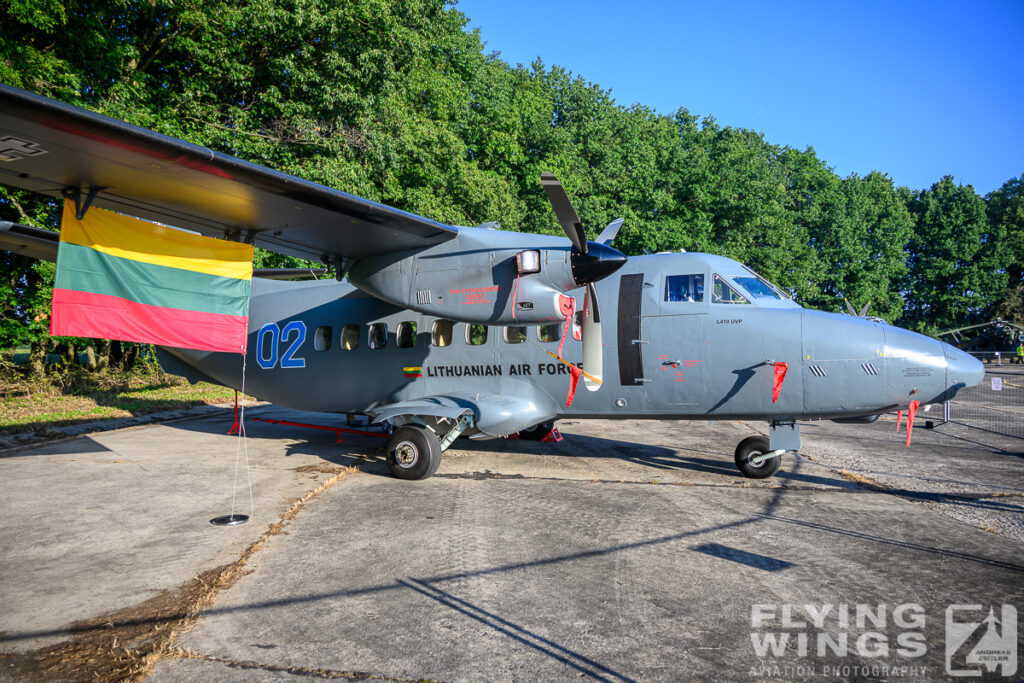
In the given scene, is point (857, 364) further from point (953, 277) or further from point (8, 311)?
point (953, 277)

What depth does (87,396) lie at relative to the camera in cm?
1569

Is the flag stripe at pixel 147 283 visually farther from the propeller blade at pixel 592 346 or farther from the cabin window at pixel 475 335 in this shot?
the propeller blade at pixel 592 346

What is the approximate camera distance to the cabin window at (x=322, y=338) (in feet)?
32.9

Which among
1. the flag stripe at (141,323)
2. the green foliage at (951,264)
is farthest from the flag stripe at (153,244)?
the green foliage at (951,264)

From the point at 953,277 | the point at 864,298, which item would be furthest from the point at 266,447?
the point at 953,277

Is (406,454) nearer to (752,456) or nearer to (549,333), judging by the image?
(549,333)

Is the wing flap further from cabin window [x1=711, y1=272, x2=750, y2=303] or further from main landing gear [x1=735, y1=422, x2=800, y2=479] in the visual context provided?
main landing gear [x1=735, y1=422, x2=800, y2=479]

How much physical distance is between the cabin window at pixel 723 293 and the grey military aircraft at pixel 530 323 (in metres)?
0.01

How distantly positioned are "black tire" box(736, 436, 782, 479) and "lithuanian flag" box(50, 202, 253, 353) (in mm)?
→ 6904

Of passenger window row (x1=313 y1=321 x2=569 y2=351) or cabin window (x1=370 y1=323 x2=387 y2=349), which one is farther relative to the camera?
cabin window (x1=370 y1=323 x2=387 y2=349)

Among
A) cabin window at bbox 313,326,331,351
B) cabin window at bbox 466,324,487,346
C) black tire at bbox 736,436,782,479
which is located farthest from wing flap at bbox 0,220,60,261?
black tire at bbox 736,436,782,479

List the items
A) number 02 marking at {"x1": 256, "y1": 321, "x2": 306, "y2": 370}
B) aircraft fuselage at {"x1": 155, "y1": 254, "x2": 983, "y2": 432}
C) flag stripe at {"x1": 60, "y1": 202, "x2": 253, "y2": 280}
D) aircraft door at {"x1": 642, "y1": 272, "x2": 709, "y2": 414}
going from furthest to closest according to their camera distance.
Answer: number 02 marking at {"x1": 256, "y1": 321, "x2": 306, "y2": 370}, aircraft door at {"x1": 642, "y1": 272, "x2": 709, "y2": 414}, aircraft fuselage at {"x1": 155, "y1": 254, "x2": 983, "y2": 432}, flag stripe at {"x1": 60, "y1": 202, "x2": 253, "y2": 280}

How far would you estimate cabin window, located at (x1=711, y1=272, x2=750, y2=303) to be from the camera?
7586 mm

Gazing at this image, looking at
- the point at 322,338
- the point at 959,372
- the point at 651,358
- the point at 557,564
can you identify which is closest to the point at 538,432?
the point at 651,358
